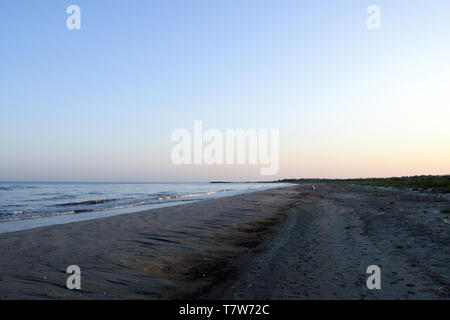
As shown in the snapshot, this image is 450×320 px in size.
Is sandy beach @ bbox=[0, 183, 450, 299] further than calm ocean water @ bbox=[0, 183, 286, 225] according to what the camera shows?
No

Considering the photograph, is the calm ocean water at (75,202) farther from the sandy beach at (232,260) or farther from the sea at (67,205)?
the sandy beach at (232,260)

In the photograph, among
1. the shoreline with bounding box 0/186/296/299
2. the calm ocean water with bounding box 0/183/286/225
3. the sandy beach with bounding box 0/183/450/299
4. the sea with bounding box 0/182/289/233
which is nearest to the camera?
the sandy beach with bounding box 0/183/450/299

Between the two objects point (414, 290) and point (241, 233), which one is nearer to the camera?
point (414, 290)

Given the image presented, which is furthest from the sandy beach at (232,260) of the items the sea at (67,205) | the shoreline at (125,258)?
the sea at (67,205)

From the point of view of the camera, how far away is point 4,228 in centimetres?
1811

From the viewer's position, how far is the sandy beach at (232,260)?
7.00 meters

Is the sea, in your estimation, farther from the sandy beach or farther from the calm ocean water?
the sandy beach

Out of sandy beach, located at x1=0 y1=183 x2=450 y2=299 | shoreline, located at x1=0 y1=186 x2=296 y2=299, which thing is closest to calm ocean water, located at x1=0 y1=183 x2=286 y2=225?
shoreline, located at x1=0 y1=186 x2=296 y2=299

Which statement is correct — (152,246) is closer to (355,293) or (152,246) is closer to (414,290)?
(355,293)

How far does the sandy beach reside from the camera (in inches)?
276
